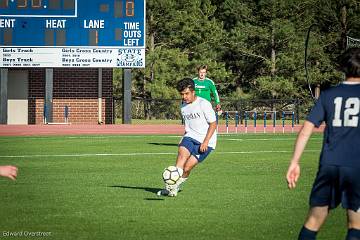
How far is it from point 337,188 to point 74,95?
40.4 metres

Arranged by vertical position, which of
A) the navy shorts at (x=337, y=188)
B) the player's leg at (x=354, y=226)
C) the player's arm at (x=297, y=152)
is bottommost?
the player's leg at (x=354, y=226)

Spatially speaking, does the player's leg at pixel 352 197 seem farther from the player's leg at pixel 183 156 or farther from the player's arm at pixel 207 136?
the player's leg at pixel 183 156

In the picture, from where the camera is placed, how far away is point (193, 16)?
56.9 m

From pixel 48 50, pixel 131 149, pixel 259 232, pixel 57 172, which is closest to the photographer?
pixel 259 232

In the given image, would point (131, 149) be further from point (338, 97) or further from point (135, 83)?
point (135, 83)

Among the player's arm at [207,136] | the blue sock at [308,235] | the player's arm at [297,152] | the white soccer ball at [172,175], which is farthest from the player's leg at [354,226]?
the player's arm at [207,136]

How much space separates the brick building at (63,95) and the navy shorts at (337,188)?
3935 centimetres

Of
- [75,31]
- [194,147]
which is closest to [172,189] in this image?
[194,147]

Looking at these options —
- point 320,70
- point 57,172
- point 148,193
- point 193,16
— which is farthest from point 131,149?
point 320,70

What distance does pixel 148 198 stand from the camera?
527 inches

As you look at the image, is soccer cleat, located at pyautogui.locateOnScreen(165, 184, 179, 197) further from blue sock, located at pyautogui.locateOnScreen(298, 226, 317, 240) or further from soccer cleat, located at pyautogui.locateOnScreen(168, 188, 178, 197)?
blue sock, located at pyautogui.locateOnScreen(298, 226, 317, 240)

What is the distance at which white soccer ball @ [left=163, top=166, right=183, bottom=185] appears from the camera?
524 inches

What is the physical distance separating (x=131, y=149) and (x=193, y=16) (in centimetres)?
3277

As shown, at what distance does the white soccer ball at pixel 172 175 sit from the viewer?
43.7 feet
